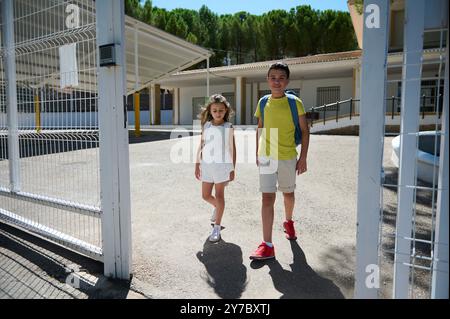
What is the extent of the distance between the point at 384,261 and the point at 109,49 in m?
2.50

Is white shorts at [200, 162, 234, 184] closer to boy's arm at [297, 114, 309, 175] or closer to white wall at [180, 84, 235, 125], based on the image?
boy's arm at [297, 114, 309, 175]

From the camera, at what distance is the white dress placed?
3180 millimetres

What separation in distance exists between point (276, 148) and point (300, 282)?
104 cm

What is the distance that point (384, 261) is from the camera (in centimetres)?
265

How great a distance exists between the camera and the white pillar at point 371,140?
1.59 metres

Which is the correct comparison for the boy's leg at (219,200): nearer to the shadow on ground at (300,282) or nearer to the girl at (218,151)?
the girl at (218,151)

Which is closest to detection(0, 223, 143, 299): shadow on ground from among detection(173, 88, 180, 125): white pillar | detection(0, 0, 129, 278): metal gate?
detection(0, 0, 129, 278): metal gate

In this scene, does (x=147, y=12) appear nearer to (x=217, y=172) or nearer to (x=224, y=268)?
(x=217, y=172)

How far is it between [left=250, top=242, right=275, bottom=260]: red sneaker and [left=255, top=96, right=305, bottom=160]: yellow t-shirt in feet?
2.38

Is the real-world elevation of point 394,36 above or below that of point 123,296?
above

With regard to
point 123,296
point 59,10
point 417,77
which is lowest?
point 123,296

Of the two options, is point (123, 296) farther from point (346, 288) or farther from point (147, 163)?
point (147, 163)

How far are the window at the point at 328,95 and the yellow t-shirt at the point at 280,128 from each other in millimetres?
18167
